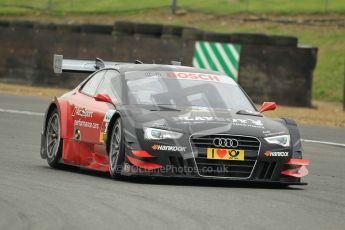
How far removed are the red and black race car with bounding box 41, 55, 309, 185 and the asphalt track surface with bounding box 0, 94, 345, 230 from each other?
0.19 metres

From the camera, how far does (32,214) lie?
7.98 meters

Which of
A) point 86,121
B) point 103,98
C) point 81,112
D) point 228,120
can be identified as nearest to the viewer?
point 228,120

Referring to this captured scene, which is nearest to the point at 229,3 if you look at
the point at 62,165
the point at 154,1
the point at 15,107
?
the point at 154,1

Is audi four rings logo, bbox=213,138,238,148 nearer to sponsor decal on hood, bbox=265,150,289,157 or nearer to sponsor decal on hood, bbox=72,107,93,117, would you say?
sponsor decal on hood, bbox=265,150,289,157

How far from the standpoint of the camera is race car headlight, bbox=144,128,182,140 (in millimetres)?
10516

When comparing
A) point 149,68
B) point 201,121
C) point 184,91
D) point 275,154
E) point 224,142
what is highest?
point 149,68

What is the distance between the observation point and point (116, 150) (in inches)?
430

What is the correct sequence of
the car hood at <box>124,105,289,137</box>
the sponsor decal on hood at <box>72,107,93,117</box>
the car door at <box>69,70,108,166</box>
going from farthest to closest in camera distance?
the sponsor decal on hood at <box>72,107,93,117</box>
the car door at <box>69,70,108,166</box>
the car hood at <box>124,105,289,137</box>

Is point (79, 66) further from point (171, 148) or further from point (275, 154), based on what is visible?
point (275, 154)

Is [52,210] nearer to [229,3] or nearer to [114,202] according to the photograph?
[114,202]

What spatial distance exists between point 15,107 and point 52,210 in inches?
574

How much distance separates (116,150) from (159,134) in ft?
1.92

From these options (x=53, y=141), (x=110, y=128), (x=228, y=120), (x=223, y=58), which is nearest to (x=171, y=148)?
(x=228, y=120)

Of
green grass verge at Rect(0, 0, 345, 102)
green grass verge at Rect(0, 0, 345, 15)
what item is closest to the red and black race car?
green grass verge at Rect(0, 0, 345, 102)
